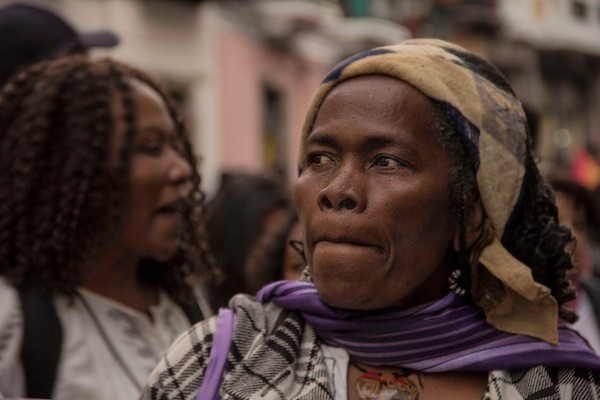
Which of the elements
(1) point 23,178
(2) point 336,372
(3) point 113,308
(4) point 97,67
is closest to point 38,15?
(4) point 97,67

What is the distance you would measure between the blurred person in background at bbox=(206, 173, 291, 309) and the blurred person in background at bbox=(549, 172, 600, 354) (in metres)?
1.49

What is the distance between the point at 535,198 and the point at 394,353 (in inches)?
20.5

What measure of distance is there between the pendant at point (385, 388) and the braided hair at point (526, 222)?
0.27 meters

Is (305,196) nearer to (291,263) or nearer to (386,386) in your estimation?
(386,386)

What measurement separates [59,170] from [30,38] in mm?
764

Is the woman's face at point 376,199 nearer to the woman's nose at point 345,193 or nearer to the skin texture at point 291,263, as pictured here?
the woman's nose at point 345,193

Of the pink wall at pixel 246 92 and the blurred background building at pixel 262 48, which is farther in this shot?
the pink wall at pixel 246 92

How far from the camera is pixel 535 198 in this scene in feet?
7.48

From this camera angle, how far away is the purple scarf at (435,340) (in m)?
2.13

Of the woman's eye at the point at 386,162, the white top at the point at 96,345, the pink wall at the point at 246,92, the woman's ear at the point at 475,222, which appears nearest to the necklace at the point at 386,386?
the woman's ear at the point at 475,222

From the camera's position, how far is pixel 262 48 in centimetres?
1775

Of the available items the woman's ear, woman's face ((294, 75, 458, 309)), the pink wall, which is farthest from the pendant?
the pink wall

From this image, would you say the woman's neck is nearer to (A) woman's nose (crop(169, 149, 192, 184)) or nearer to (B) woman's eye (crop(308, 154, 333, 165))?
(A) woman's nose (crop(169, 149, 192, 184))

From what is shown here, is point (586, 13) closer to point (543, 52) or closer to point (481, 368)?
point (543, 52)
